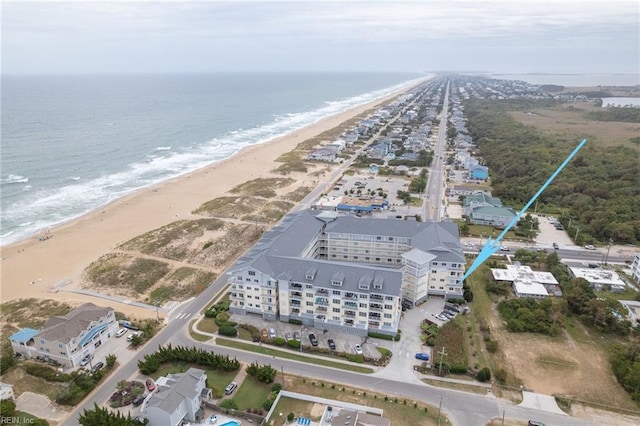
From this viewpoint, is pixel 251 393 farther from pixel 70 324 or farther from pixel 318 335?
pixel 70 324

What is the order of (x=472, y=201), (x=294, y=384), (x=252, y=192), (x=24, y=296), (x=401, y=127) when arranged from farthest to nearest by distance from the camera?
1. (x=401, y=127)
2. (x=252, y=192)
3. (x=472, y=201)
4. (x=24, y=296)
5. (x=294, y=384)

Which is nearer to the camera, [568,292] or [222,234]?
[568,292]

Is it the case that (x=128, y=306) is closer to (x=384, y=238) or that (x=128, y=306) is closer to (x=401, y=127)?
(x=384, y=238)

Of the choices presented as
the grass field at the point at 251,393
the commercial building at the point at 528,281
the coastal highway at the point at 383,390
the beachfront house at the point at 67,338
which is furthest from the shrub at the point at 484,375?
the beachfront house at the point at 67,338

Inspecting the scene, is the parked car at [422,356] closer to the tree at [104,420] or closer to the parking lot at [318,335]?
the parking lot at [318,335]

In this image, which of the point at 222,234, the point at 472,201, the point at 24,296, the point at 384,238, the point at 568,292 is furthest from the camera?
the point at 472,201

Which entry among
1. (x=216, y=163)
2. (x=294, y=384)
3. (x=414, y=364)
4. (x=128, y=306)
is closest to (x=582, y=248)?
(x=414, y=364)

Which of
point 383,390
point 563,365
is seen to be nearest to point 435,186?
point 563,365
